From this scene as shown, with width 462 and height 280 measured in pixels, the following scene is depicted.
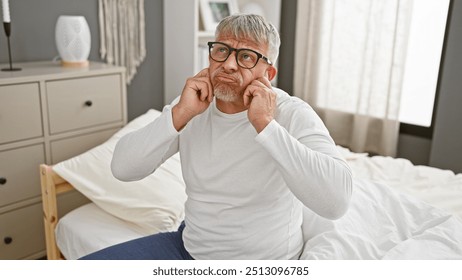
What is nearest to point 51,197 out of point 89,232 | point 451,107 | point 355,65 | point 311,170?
point 89,232

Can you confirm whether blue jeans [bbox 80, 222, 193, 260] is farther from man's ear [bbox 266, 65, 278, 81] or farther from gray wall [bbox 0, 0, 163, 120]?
gray wall [bbox 0, 0, 163, 120]

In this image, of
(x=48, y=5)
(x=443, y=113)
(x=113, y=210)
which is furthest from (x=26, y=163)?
(x=443, y=113)

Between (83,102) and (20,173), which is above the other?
(83,102)

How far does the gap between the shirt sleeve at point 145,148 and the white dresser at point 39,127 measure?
2.40ft

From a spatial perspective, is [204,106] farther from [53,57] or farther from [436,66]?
[436,66]

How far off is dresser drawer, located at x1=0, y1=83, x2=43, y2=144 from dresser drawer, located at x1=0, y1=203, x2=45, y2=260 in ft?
0.98

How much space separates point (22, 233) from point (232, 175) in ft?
→ 3.68

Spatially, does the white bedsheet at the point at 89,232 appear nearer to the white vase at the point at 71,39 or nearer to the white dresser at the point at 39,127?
the white dresser at the point at 39,127

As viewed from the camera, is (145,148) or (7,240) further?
(7,240)

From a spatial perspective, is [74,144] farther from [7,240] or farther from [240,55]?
[240,55]

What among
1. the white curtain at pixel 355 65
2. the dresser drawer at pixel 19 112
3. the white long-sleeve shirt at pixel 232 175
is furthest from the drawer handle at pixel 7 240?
the white curtain at pixel 355 65

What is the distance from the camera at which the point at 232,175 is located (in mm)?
1089

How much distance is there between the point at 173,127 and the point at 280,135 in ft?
0.86

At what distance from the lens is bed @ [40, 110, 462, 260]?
3.80ft
